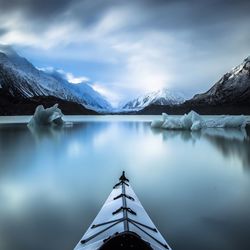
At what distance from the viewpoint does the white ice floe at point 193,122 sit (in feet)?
136

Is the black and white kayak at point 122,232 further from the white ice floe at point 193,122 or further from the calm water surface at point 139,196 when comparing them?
the white ice floe at point 193,122

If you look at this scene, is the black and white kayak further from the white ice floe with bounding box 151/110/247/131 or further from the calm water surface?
the white ice floe with bounding box 151/110/247/131

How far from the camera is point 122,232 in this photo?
4.35m

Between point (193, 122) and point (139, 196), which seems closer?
point (139, 196)

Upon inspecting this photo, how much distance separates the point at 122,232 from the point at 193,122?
38.8m

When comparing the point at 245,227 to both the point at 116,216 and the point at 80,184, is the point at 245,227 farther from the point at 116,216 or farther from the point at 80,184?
the point at 80,184

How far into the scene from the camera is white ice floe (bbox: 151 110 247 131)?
136 feet

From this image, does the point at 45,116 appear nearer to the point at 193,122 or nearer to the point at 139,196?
the point at 193,122

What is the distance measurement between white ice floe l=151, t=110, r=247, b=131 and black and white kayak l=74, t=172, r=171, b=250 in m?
35.5

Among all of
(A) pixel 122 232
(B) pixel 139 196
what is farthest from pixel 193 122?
(A) pixel 122 232

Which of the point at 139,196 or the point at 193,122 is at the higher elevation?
the point at 193,122

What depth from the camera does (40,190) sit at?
1021 centimetres

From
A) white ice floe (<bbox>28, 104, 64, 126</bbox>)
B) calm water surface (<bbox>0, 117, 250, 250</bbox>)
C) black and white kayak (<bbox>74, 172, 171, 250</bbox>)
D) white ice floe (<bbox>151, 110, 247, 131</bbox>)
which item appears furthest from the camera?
white ice floe (<bbox>28, 104, 64, 126</bbox>)

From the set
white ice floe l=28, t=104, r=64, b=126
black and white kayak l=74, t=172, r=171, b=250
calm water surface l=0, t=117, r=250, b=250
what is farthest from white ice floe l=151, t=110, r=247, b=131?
black and white kayak l=74, t=172, r=171, b=250
